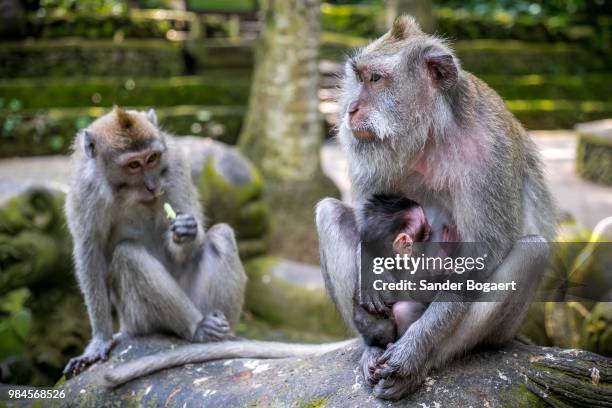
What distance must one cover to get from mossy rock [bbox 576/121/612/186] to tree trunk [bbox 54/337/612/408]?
9.68m

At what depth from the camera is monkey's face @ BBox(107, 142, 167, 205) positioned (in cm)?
490

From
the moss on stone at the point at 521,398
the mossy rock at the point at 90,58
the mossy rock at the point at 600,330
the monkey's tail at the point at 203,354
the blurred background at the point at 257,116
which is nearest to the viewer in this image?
the moss on stone at the point at 521,398

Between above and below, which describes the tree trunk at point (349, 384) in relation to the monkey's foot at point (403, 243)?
below

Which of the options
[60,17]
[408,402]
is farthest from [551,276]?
[60,17]

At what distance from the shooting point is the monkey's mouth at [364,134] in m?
3.72

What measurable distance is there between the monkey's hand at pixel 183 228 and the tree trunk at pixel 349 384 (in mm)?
848

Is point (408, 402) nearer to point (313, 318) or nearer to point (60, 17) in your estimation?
point (313, 318)

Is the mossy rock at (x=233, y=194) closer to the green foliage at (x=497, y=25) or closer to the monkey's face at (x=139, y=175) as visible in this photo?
the monkey's face at (x=139, y=175)

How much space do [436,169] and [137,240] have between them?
2189 mm

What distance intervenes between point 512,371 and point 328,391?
35.2 inches

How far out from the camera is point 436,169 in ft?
12.5

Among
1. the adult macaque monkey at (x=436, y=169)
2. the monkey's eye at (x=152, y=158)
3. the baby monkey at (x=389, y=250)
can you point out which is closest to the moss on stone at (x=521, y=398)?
the adult macaque monkey at (x=436, y=169)

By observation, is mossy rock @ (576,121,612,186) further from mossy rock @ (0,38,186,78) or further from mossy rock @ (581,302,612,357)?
mossy rock @ (0,38,186,78)

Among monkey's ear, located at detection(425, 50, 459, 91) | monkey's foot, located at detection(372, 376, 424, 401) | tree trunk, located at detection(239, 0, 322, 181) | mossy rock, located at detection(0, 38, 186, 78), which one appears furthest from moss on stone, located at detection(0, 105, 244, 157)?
monkey's foot, located at detection(372, 376, 424, 401)
